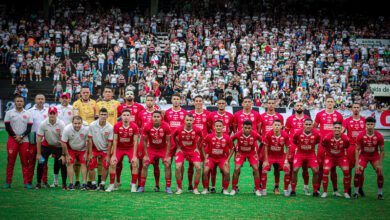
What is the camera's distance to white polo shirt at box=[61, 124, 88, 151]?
39.2 ft

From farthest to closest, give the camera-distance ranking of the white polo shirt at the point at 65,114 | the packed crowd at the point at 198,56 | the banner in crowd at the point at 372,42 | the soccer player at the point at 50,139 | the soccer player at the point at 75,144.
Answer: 1. the banner in crowd at the point at 372,42
2. the packed crowd at the point at 198,56
3. the white polo shirt at the point at 65,114
4. the soccer player at the point at 50,139
5. the soccer player at the point at 75,144

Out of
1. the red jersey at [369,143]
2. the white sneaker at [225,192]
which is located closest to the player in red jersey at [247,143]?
the white sneaker at [225,192]

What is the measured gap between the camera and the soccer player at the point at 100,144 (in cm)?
1198

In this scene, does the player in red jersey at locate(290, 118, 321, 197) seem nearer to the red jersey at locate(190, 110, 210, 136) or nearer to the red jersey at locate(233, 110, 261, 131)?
the red jersey at locate(233, 110, 261, 131)

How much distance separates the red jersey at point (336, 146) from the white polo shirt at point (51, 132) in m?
5.81

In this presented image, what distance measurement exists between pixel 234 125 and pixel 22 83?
22733 millimetres

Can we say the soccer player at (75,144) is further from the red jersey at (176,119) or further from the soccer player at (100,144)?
the red jersey at (176,119)

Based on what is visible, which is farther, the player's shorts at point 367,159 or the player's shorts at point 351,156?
the player's shorts at point 351,156

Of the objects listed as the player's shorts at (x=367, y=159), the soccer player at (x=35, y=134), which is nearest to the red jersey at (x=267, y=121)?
the player's shorts at (x=367, y=159)

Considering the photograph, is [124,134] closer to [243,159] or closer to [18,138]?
[18,138]

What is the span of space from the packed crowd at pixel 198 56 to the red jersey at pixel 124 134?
18.6 m

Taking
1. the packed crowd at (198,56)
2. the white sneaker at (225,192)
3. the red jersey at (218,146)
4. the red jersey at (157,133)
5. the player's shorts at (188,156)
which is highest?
the packed crowd at (198,56)

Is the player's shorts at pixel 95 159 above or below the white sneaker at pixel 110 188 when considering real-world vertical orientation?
above

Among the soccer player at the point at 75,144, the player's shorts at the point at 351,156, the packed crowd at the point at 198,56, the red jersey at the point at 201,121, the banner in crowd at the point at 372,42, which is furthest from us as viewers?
the banner in crowd at the point at 372,42
